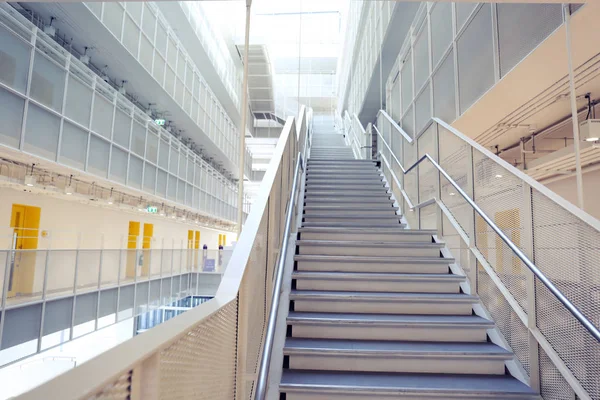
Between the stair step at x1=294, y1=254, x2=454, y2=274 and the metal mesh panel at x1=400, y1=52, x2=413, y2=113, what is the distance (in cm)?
351

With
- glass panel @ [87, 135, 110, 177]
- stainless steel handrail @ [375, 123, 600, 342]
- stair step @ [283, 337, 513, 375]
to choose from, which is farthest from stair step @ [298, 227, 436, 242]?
glass panel @ [87, 135, 110, 177]

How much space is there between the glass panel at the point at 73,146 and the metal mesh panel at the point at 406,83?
5.95m

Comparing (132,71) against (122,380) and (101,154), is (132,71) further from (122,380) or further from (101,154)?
(122,380)

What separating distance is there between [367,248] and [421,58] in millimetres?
3327

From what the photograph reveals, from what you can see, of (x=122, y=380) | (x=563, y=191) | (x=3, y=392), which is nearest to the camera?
(x=122, y=380)

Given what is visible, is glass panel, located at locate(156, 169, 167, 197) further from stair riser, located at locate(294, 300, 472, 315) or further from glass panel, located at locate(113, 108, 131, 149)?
stair riser, located at locate(294, 300, 472, 315)

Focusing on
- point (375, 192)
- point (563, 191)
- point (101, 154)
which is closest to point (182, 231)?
point (101, 154)

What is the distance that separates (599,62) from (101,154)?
840 centimetres

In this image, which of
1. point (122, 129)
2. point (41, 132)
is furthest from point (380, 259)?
point (122, 129)

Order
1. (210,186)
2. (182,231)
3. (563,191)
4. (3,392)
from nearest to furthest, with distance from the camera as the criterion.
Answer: (563,191) < (3,392) < (210,186) < (182,231)

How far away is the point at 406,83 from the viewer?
A: 23.1ft

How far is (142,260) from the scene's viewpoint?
1005 cm

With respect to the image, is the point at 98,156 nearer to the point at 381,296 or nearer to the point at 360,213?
the point at 360,213

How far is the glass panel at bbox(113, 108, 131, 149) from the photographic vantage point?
364 inches
